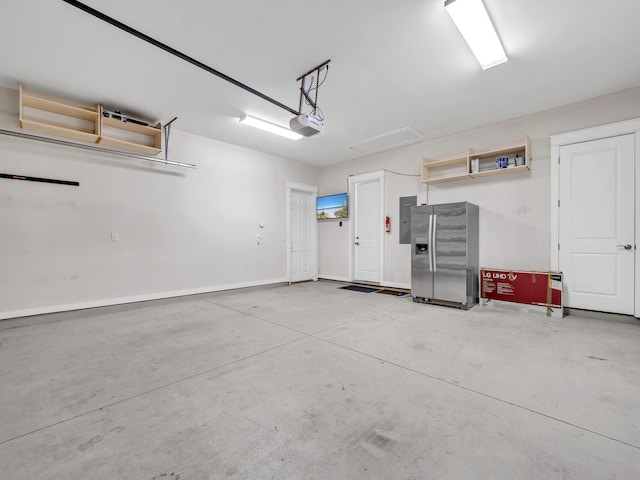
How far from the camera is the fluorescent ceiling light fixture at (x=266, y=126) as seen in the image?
14.0 feet

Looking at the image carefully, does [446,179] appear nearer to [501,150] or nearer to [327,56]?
[501,150]

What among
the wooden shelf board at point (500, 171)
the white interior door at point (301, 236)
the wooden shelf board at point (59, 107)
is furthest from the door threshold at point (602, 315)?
the wooden shelf board at point (59, 107)

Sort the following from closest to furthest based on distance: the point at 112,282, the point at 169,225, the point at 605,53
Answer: the point at 605,53 → the point at 112,282 → the point at 169,225

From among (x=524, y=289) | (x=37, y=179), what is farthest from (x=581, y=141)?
(x=37, y=179)

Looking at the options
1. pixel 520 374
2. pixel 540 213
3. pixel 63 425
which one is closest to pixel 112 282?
pixel 63 425

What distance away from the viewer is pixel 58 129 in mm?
3514

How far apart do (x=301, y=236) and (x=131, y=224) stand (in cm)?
367

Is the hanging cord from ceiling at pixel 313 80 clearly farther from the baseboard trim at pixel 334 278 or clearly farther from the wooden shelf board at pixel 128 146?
the baseboard trim at pixel 334 278

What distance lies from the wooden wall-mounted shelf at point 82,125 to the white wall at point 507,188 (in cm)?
461

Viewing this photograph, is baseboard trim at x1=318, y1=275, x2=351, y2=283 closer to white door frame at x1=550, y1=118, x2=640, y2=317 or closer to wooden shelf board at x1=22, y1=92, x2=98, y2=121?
white door frame at x1=550, y1=118, x2=640, y2=317

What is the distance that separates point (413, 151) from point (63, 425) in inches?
235

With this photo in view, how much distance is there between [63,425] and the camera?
5.32 feet

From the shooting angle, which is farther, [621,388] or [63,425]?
[621,388]

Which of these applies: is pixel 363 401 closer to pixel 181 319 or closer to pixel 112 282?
pixel 181 319
